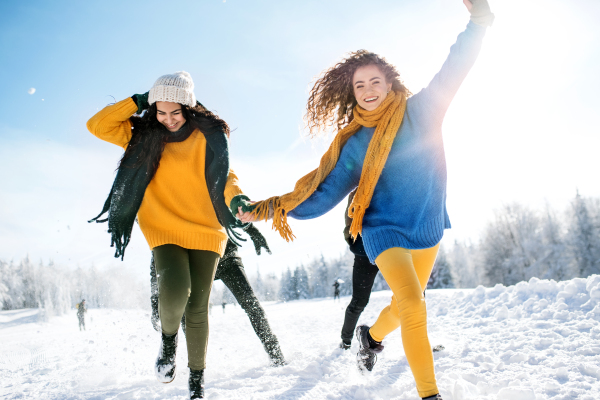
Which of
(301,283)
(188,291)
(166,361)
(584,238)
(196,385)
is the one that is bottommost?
(301,283)

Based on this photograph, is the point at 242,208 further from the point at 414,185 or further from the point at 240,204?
the point at 414,185

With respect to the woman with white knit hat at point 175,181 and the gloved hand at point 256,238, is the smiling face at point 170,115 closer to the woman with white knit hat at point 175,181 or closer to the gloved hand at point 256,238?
the woman with white knit hat at point 175,181

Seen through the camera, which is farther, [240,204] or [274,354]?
[274,354]

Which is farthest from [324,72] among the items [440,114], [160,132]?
[160,132]

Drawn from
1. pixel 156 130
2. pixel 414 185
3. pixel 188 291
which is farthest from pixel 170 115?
pixel 414 185

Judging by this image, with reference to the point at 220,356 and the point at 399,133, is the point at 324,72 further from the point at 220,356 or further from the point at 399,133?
the point at 220,356

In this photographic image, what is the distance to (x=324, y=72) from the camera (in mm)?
3314

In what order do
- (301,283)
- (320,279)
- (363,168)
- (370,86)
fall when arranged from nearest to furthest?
1. (363,168)
2. (370,86)
3. (320,279)
4. (301,283)

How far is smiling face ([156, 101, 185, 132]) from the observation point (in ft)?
9.27

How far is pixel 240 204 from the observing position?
2.74 metres

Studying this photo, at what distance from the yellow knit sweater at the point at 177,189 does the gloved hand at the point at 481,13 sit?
2077 millimetres

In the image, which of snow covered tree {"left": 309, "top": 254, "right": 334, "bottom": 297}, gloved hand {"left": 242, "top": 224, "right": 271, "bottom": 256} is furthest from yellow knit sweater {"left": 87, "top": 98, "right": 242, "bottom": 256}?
snow covered tree {"left": 309, "top": 254, "right": 334, "bottom": 297}

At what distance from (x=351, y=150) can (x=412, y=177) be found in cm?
55

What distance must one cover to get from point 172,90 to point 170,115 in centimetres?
20
